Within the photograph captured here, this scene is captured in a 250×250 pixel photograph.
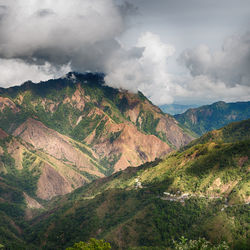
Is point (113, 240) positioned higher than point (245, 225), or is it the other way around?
point (245, 225)

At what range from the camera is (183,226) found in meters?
198

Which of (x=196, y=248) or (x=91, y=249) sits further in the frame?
(x=91, y=249)

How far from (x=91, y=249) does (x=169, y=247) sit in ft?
311

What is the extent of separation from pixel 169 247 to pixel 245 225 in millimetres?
46995

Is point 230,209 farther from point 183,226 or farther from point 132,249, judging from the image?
point 132,249

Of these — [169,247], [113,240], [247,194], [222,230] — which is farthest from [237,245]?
[113,240]

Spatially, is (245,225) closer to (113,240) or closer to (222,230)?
(222,230)

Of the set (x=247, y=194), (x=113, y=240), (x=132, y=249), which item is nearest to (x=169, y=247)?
(x=132, y=249)

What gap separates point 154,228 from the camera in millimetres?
199375

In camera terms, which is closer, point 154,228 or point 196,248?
point 196,248

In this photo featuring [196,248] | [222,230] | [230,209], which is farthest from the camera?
[230,209]

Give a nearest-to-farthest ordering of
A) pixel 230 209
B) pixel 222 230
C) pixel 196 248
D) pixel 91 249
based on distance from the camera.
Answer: pixel 196 248 < pixel 91 249 < pixel 222 230 < pixel 230 209

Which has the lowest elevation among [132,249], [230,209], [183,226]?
[132,249]

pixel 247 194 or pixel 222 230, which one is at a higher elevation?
pixel 247 194
